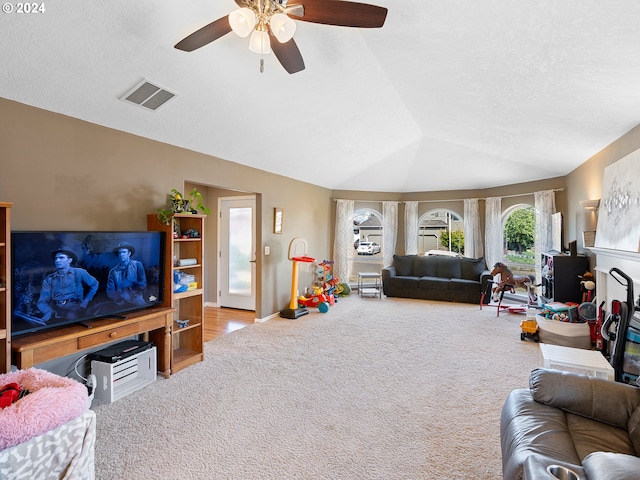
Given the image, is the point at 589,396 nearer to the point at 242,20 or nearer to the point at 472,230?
the point at 242,20

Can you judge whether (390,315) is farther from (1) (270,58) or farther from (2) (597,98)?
(1) (270,58)

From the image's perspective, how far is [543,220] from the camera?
5797mm

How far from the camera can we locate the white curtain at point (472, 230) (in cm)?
704

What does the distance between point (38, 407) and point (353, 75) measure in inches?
138

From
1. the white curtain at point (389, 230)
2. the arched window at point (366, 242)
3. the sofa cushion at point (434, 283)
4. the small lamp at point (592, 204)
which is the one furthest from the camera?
the arched window at point (366, 242)

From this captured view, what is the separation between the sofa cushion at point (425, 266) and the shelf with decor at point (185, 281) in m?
5.16

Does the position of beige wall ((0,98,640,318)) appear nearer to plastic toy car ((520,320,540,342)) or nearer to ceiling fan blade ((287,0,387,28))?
plastic toy car ((520,320,540,342))

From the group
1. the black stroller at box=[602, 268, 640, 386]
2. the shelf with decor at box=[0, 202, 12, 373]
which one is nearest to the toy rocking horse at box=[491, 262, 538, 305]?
the black stroller at box=[602, 268, 640, 386]

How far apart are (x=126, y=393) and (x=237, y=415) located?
1.10 m

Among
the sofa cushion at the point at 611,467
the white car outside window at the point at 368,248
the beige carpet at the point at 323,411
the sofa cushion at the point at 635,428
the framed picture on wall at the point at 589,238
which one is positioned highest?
the framed picture on wall at the point at 589,238

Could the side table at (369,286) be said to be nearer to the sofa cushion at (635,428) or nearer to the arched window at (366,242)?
the arched window at (366,242)

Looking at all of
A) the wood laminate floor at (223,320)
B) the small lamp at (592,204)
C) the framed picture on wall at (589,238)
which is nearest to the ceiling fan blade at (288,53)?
the wood laminate floor at (223,320)

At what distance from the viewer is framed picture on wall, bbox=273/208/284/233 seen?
535 centimetres

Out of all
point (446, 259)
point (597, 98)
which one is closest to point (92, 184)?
point (597, 98)
